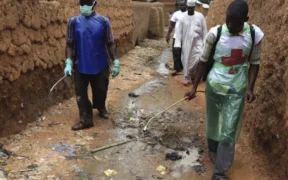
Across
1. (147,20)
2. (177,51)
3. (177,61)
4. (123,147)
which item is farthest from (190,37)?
(147,20)

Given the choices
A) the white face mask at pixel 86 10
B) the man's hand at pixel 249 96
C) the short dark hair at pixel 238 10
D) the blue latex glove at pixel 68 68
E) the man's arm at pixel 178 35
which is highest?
the short dark hair at pixel 238 10

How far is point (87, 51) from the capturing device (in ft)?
15.8

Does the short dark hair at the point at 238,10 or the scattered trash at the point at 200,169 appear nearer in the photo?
the short dark hair at the point at 238,10

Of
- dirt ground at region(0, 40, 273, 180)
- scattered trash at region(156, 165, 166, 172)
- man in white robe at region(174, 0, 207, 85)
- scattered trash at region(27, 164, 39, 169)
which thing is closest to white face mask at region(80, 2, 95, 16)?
dirt ground at region(0, 40, 273, 180)

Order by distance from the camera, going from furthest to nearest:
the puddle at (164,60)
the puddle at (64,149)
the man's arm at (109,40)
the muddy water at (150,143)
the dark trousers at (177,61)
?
the puddle at (164,60)
the dark trousers at (177,61)
the man's arm at (109,40)
the puddle at (64,149)
the muddy water at (150,143)

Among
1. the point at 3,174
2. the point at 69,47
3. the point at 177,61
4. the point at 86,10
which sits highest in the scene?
the point at 86,10

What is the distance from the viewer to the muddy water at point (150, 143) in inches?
155

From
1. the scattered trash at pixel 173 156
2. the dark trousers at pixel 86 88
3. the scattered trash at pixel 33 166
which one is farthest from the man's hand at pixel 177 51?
the scattered trash at pixel 33 166

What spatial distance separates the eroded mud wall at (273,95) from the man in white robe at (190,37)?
9.30 ft

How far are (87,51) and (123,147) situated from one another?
1.34m

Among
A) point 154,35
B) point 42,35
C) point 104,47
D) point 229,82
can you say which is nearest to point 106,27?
point 104,47

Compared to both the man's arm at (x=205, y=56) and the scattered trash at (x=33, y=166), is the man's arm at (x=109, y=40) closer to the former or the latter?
the man's arm at (x=205, y=56)

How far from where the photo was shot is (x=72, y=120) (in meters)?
5.30

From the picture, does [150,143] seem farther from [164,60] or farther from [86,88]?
[164,60]
